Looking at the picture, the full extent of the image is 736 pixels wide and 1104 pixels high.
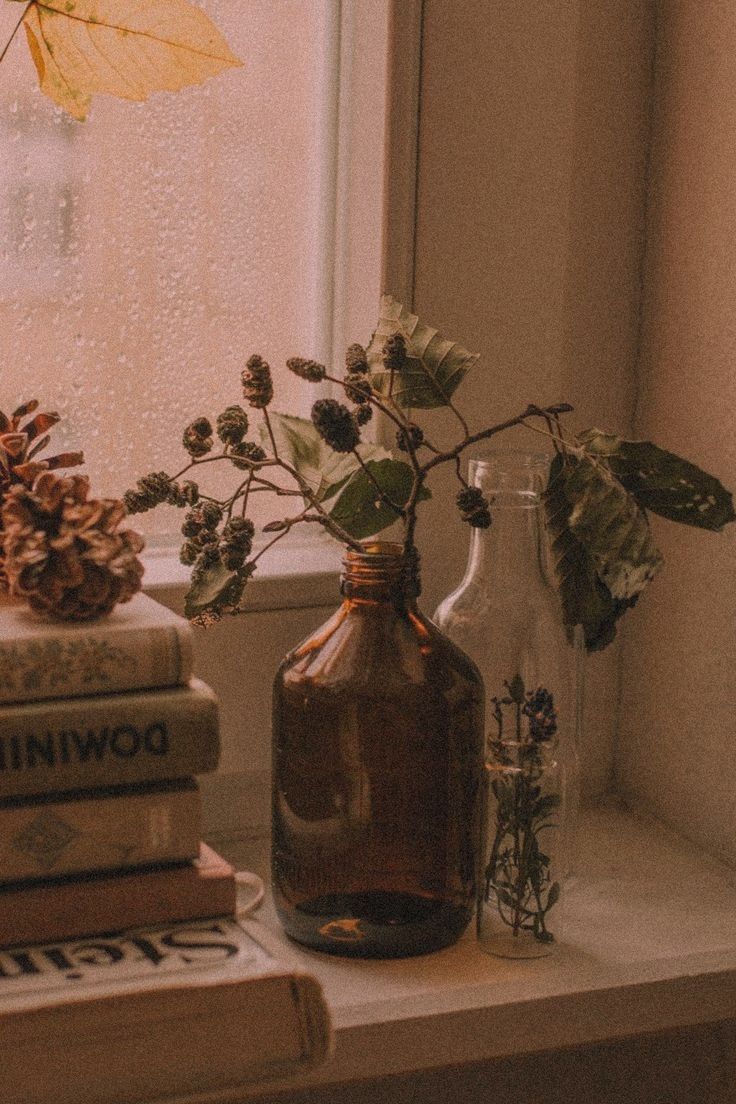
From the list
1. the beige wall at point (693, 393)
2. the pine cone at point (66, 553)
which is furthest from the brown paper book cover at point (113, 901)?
the beige wall at point (693, 393)

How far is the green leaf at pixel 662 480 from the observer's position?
36.1 inches

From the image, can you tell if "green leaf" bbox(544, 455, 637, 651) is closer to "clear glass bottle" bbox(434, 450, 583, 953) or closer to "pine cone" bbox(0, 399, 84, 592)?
"clear glass bottle" bbox(434, 450, 583, 953)

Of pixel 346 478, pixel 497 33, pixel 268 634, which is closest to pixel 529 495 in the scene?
pixel 346 478

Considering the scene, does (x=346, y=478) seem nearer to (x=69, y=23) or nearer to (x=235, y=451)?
(x=235, y=451)

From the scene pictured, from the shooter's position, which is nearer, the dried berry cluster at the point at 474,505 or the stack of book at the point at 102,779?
the stack of book at the point at 102,779

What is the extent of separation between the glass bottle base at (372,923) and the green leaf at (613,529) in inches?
9.5

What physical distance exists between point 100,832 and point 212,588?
20cm

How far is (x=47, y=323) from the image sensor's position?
1077 millimetres

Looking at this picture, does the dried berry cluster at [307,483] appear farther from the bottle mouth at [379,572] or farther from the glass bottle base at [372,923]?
the glass bottle base at [372,923]

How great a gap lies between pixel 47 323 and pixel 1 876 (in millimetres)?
479

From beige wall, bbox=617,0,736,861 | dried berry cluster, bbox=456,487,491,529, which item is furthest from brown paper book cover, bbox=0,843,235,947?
beige wall, bbox=617,0,736,861

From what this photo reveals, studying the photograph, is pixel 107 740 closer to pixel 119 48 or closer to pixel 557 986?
pixel 557 986

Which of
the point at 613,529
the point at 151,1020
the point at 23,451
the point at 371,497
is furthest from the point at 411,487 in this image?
the point at 151,1020

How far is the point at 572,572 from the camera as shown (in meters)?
0.96
